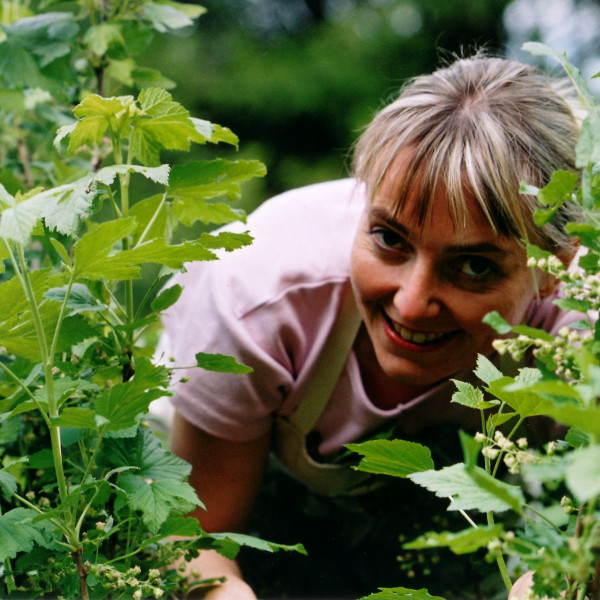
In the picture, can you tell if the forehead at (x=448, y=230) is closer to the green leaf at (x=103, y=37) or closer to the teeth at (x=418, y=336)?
the teeth at (x=418, y=336)

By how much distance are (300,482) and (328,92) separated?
132 inches

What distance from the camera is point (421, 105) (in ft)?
4.21

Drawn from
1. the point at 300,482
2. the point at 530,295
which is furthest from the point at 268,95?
the point at 530,295

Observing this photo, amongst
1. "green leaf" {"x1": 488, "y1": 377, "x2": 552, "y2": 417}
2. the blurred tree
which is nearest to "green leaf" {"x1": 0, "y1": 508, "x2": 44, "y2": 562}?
"green leaf" {"x1": 488, "y1": 377, "x2": 552, "y2": 417}

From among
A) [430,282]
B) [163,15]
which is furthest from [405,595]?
[163,15]

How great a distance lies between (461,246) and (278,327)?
16.9 inches

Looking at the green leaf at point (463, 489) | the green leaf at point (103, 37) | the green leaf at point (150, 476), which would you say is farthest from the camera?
the green leaf at point (103, 37)

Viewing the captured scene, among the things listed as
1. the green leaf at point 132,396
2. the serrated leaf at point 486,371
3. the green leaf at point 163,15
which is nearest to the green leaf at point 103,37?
the green leaf at point 163,15

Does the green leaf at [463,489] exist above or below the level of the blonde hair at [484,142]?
below

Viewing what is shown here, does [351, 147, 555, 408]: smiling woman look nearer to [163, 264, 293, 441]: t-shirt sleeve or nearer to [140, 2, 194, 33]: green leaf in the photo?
[163, 264, 293, 441]: t-shirt sleeve

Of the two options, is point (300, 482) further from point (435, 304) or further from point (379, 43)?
point (379, 43)

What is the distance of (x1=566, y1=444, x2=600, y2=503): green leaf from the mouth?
0.88 meters

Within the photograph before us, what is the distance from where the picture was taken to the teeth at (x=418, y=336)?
1.30m

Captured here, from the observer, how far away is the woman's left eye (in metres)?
1.19
